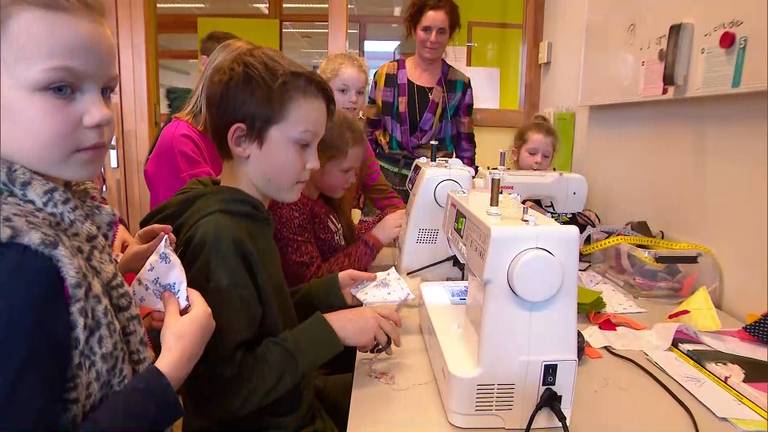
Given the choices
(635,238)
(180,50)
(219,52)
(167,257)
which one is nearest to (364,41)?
(180,50)

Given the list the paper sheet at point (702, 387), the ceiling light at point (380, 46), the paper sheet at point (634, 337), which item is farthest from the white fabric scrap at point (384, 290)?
the ceiling light at point (380, 46)

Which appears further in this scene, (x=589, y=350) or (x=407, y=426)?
(x=589, y=350)


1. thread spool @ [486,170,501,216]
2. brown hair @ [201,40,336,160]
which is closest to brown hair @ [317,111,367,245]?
brown hair @ [201,40,336,160]

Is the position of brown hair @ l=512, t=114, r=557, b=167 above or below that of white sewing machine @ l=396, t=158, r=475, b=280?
above

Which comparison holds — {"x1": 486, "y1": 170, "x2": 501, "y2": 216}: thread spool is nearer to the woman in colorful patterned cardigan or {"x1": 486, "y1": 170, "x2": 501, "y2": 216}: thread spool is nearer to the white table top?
the white table top

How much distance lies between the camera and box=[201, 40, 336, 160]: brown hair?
3.09 ft

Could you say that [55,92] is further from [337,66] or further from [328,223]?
[337,66]

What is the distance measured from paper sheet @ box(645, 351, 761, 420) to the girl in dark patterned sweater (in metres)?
0.71

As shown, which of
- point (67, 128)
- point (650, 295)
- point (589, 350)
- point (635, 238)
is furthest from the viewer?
point (650, 295)

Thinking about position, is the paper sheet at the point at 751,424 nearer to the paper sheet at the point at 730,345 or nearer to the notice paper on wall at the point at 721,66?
the paper sheet at the point at 730,345

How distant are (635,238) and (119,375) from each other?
96 centimetres

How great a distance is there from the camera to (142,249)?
875 mm

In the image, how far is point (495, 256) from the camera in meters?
0.73

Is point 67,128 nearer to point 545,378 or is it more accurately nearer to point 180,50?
point 545,378
